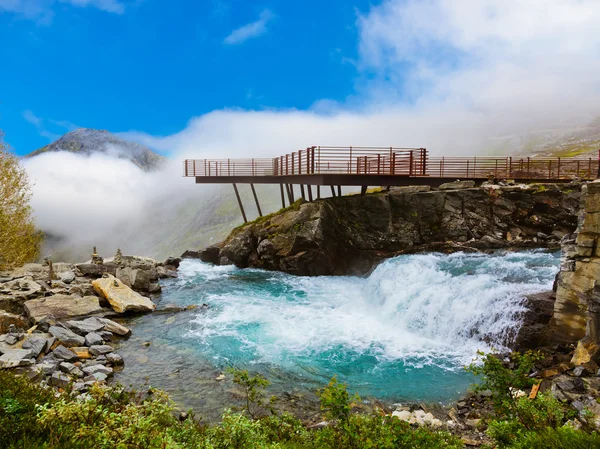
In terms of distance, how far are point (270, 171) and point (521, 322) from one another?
83.4 feet

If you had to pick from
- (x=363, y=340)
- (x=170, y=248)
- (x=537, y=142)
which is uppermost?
(x=537, y=142)

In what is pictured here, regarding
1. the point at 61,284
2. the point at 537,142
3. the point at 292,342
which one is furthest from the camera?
the point at 537,142

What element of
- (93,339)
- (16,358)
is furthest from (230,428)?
(93,339)

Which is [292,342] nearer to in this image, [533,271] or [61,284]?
[533,271]

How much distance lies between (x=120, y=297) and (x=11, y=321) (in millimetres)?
4800

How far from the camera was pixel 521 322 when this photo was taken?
42.9 ft

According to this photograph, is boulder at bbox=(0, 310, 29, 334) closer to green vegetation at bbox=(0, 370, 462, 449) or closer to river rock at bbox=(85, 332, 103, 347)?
river rock at bbox=(85, 332, 103, 347)

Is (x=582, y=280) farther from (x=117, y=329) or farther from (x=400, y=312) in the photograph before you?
(x=117, y=329)

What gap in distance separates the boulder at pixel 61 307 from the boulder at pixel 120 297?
0.68 metres

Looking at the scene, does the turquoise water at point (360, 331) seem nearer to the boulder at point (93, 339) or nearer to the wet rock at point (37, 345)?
the boulder at point (93, 339)

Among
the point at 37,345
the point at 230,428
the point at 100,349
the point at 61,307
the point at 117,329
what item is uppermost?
the point at 230,428

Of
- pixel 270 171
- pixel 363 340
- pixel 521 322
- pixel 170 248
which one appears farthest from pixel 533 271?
pixel 170 248

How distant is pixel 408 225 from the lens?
92.0 ft

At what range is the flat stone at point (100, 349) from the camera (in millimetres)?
13491
